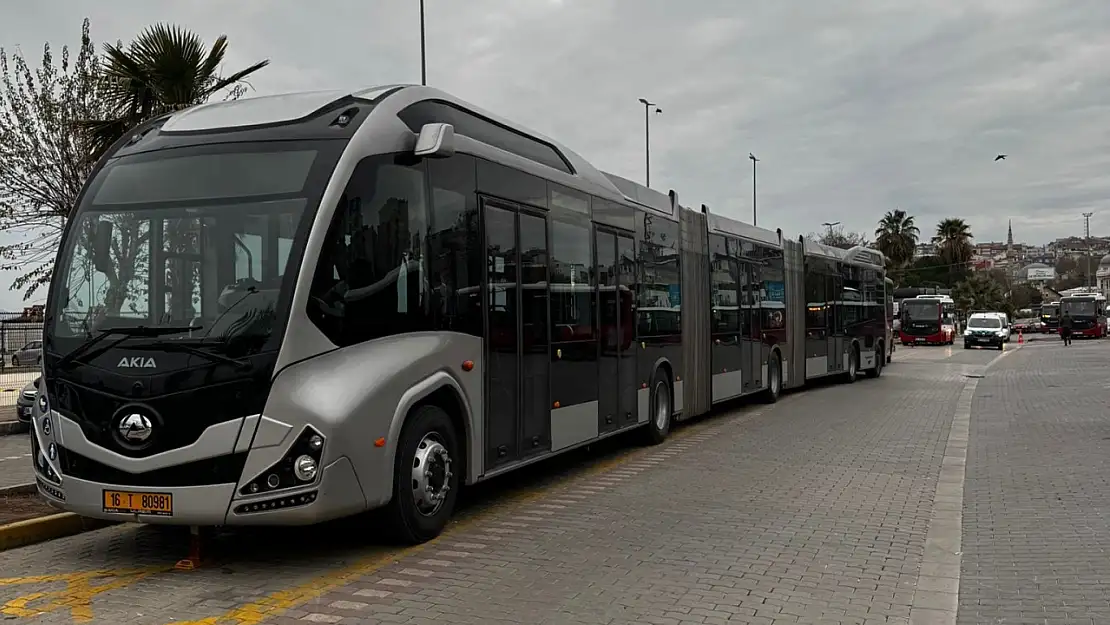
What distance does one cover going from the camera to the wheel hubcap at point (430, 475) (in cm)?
725

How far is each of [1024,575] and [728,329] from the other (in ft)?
33.9

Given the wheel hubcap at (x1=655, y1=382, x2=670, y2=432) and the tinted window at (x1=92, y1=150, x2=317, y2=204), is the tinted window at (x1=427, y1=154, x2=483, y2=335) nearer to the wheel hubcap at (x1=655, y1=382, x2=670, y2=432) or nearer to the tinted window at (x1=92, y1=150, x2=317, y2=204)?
the tinted window at (x1=92, y1=150, x2=317, y2=204)

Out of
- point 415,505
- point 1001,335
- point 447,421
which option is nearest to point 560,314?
point 447,421

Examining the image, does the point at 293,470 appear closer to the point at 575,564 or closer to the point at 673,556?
the point at 575,564

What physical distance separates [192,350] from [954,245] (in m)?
95.4

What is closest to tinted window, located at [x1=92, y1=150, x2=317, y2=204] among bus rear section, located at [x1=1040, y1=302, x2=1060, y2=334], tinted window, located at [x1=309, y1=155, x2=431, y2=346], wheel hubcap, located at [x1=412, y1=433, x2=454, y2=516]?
tinted window, located at [x1=309, y1=155, x2=431, y2=346]

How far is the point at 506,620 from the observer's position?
18.3 ft

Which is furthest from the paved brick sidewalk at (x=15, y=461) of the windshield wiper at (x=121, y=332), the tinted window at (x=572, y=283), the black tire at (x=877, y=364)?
the black tire at (x=877, y=364)

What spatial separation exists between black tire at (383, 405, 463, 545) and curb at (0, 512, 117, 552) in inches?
90.2

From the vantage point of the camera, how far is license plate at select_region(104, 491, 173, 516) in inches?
246

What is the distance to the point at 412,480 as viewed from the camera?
7.18m

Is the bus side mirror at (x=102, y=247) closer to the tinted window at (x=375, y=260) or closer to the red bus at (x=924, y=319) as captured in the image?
the tinted window at (x=375, y=260)


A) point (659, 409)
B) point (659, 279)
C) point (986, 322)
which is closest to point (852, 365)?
point (659, 279)

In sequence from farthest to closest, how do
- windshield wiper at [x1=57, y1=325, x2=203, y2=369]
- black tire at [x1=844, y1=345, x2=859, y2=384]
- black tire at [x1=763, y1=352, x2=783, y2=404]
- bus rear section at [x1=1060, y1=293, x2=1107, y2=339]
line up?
bus rear section at [x1=1060, y1=293, x2=1107, y2=339]
black tire at [x1=844, y1=345, x2=859, y2=384]
black tire at [x1=763, y1=352, x2=783, y2=404]
windshield wiper at [x1=57, y1=325, x2=203, y2=369]
